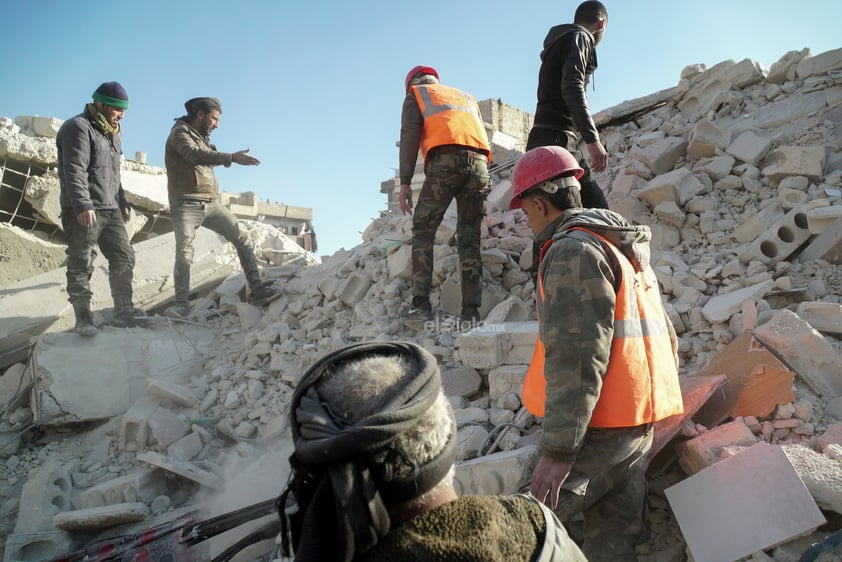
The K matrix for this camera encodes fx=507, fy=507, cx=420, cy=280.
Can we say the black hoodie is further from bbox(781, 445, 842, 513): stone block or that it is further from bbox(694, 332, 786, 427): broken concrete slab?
bbox(781, 445, 842, 513): stone block

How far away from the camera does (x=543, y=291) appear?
204 cm

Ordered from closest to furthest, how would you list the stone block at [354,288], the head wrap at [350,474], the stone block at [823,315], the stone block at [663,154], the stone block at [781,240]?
the head wrap at [350,474], the stone block at [823,315], the stone block at [781,240], the stone block at [354,288], the stone block at [663,154]

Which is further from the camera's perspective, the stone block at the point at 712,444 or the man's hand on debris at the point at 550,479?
the stone block at the point at 712,444

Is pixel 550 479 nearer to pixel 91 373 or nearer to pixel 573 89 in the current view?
pixel 573 89

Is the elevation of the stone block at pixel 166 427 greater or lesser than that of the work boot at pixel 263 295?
lesser

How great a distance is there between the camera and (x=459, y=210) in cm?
432

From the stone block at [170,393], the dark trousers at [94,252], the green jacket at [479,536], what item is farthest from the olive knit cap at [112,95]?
the green jacket at [479,536]

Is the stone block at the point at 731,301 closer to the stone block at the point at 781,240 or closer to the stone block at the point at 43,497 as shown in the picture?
the stone block at the point at 781,240

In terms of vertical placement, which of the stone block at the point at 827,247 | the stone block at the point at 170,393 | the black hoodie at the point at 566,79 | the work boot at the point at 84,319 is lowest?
the stone block at the point at 170,393

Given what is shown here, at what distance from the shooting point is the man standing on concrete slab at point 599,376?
6.03 feet

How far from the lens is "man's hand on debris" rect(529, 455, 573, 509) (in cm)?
185

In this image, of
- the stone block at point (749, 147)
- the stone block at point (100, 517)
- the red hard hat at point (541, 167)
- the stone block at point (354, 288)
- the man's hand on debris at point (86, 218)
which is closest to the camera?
the red hard hat at point (541, 167)

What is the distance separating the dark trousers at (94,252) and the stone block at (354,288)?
2236 millimetres

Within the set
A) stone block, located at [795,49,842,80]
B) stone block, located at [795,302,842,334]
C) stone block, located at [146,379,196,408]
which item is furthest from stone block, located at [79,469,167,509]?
stone block, located at [795,49,842,80]
